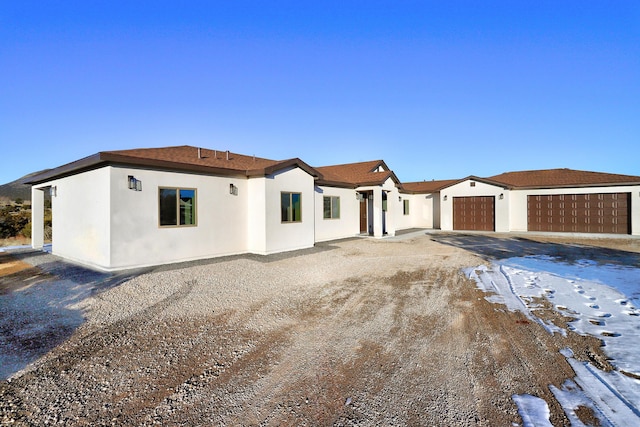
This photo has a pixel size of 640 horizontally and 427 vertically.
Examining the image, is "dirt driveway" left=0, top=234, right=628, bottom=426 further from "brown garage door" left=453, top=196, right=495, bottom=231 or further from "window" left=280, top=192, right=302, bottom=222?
"brown garage door" left=453, top=196, right=495, bottom=231

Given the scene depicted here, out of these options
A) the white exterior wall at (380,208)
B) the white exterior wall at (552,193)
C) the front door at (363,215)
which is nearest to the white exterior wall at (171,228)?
the white exterior wall at (380,208)

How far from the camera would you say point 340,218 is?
16062 millimetres

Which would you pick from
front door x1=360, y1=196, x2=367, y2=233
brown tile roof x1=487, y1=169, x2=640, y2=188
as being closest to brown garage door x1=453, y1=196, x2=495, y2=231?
brown tile roof x1=487, y1=169, x2=640, y2=188

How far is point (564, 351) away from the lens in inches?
140

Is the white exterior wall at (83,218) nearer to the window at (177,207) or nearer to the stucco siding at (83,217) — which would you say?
the stucco siding at (83,217)

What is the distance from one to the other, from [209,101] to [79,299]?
42.4ft

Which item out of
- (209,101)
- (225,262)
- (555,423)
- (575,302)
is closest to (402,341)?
(555,423)

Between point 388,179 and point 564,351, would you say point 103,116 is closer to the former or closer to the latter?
point 388,179

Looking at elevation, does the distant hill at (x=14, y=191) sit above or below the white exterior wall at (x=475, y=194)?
above

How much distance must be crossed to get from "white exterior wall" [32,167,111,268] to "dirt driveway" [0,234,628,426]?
2.82 metres

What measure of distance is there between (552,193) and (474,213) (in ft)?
14.5

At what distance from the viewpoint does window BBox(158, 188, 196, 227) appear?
9039 mm

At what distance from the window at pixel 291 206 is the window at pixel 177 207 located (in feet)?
10.6

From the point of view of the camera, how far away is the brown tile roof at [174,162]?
8133mm
